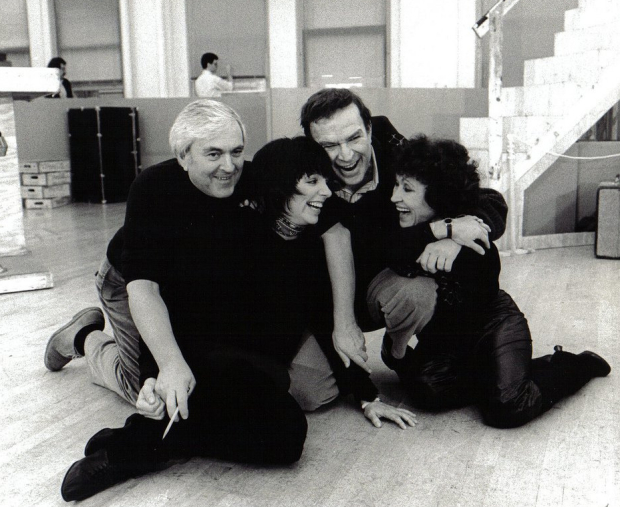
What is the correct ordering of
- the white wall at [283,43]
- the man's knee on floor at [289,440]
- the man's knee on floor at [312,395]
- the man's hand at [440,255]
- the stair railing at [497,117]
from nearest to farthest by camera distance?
1. the man's knee on floor at [289,440]
2. the man's hand at [440,255]
3. the man's knee on floor at [312,395]
4. the stair railing at [497,117]
5. the white wall at [283,43]

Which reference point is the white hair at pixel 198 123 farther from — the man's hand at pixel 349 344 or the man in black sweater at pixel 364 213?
the man's hand at pixel 349 344

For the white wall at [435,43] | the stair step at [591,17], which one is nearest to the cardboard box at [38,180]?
the white wall at [435,43]

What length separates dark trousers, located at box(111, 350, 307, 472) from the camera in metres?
1.59

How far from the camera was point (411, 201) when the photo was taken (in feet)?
6.48

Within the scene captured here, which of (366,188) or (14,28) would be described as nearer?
(366,188)

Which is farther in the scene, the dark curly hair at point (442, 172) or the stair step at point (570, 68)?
the stair step at point (570, 68)

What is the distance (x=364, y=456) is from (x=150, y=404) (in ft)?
1.86

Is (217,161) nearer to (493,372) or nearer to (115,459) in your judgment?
(115,459)

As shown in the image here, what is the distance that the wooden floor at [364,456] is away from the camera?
5.02 ft

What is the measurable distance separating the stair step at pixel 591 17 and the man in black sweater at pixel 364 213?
3.54m

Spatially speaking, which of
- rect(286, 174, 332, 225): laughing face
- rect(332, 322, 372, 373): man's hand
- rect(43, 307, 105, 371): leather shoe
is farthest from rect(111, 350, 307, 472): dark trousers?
rect(43, 307, 105, 371): leather shoe

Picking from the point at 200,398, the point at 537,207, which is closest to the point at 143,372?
the point at 200,398

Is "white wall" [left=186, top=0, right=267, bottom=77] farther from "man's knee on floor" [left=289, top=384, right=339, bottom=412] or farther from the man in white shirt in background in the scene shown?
"man's knee on floor" [left=289, top=384, right=339, bottom=412]

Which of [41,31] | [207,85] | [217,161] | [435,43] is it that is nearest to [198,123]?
[217,161]
